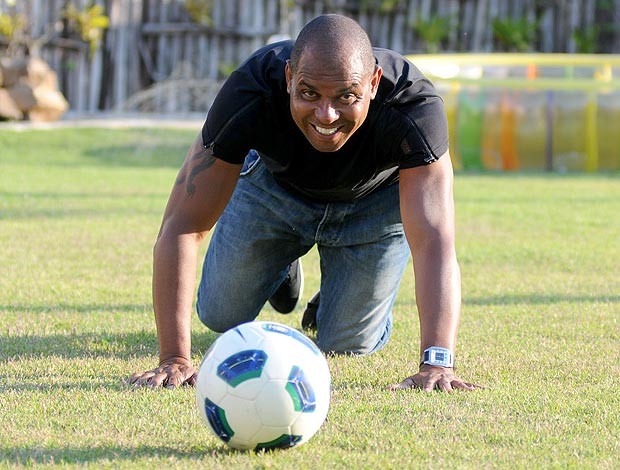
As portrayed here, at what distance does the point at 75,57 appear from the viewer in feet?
67.6

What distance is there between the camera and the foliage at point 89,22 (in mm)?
19875

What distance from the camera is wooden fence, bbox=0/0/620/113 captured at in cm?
2066

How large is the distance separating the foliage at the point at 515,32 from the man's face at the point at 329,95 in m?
18.2

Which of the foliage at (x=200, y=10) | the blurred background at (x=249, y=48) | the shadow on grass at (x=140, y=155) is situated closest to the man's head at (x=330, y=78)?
the shadow on grass at (x=140, y=155)

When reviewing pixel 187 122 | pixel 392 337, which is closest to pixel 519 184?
pixel 187 122

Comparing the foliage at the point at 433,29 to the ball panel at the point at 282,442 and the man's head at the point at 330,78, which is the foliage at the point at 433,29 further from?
the ball panel at the point at 282,442

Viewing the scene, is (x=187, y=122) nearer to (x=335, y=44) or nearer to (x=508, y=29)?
(x=508, y=29)

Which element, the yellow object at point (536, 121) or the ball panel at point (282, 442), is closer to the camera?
the ball panel at point (282, 442)

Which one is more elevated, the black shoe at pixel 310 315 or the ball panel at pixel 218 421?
the ball panel at pixel 218 421

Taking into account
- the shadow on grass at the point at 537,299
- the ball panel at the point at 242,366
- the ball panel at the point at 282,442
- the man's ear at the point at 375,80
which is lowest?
the shadow on grass at the point at 537,299

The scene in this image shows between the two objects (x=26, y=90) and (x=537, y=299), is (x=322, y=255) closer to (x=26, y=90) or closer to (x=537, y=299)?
(x=537, y=299)

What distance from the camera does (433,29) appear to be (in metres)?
21.4

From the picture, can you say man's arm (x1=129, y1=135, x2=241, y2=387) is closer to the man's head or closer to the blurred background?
the man's head

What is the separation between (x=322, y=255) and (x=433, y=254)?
119 cm
